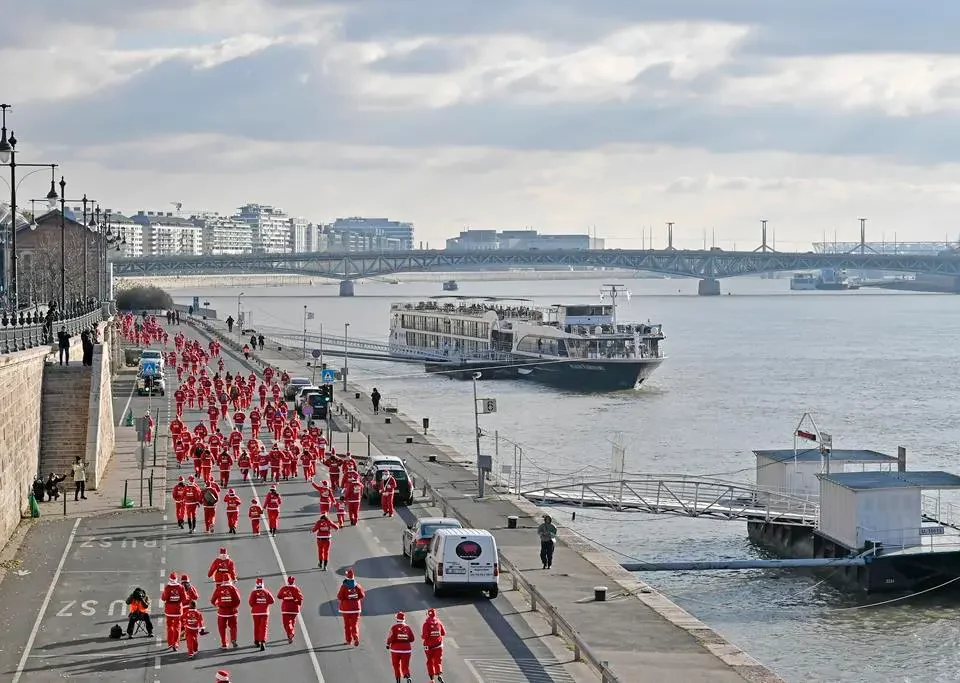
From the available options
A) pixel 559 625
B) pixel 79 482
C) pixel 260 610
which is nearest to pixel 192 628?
pixel 260 610

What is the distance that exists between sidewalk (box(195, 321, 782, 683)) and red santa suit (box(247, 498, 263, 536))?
465 centimetres

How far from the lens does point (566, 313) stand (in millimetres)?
107625

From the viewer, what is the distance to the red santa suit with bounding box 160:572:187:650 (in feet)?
80.5

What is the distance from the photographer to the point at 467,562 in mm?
28266

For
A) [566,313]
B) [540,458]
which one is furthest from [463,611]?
[566,313]

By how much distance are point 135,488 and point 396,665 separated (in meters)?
21.8

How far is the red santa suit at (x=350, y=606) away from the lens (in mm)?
24578

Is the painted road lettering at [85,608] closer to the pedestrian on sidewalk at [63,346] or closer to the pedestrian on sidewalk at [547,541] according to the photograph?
the pedestrian on sidewalk at [547,541]

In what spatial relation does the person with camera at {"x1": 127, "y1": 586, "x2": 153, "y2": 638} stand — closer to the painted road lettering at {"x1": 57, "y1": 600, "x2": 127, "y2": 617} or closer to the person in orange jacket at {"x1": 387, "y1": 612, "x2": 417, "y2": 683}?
the painted road lettering at {"x1": 57, "y1": 600, "x2": 127, "y2": 617}

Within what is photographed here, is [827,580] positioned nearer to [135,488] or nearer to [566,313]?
[135,488]

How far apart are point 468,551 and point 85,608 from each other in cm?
678

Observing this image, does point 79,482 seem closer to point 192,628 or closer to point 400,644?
point 192,628

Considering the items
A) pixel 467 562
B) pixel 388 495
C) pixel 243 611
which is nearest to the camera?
pixel 243 611

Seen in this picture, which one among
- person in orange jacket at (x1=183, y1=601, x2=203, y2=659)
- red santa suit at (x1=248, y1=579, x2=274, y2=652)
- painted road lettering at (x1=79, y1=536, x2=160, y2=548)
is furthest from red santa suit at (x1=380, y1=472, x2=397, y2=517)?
person in orange jacket at (x1=183, y1=601, x2=203, y2=659)
